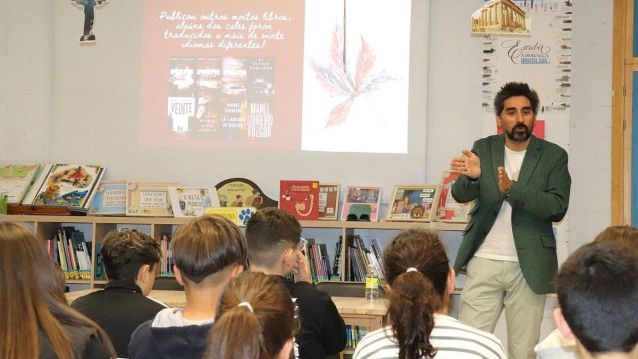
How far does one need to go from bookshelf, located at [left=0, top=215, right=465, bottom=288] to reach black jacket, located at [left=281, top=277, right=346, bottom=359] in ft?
8.46

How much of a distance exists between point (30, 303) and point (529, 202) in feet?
8.57

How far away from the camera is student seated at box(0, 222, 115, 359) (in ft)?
5.94

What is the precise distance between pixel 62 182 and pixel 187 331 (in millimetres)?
4128

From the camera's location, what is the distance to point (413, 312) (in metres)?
2.23

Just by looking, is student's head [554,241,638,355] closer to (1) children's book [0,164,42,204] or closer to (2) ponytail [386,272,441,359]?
(2) ponytail [386,272,441,359]


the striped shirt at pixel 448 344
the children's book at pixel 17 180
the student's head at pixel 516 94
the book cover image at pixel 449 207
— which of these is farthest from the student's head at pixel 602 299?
the children's book at pixel 17 180

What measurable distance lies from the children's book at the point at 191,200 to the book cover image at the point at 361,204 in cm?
93

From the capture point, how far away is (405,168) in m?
6.00

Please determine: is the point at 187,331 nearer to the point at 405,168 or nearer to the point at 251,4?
the point at 405,168

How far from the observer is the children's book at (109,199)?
19.8ft

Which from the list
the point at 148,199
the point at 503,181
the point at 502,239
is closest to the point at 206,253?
the point at 503,181

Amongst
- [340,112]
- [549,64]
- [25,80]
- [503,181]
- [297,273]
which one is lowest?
[297,273]

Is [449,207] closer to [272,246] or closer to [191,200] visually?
[191,200]

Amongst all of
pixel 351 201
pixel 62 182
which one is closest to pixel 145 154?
pixel 62 182
